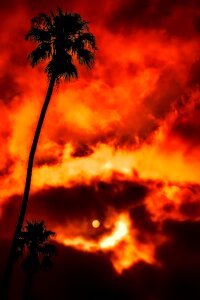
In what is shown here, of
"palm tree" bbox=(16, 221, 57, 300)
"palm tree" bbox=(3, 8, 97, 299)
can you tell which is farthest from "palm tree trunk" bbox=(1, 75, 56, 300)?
"palm tree" bbox=(16, 221, 57, 300)

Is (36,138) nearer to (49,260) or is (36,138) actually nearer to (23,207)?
(23,207)

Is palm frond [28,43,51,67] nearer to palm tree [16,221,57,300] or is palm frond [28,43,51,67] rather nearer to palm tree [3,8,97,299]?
palm tree [3,8,97,299]

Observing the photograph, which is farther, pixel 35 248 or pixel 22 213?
pixel 35 248

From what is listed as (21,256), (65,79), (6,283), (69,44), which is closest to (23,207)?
(6,283)

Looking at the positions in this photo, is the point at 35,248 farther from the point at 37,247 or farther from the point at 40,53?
the point at 40,53

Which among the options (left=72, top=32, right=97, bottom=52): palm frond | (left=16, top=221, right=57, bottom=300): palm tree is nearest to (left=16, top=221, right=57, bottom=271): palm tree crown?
(left=16, top=221, right=57, bottom=300): palm tree

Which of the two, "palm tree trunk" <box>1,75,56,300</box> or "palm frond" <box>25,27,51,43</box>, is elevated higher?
"palm frond" <box>25,27,51,43</box>

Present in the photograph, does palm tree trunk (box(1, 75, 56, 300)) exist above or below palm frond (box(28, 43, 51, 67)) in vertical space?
below

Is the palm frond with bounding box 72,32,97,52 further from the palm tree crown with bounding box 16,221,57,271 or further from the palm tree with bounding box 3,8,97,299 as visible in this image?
the palm tree crown with bounding box 16,221,57,271

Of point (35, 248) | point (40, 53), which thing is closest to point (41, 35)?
point (40, 53)

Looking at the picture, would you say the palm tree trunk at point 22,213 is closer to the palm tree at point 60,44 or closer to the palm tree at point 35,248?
the palm tree at point 60,44

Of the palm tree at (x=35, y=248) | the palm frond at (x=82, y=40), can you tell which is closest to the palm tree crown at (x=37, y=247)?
the palm tree at (x=35, y=248)

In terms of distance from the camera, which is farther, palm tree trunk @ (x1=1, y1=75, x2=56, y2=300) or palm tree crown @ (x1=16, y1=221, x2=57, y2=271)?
palm tree crown @ (x1=16, y1=221, x2=57, y2=271)

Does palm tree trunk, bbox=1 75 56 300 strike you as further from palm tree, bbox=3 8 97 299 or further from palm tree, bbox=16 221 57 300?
palm tree, bbox=16 221 57 300
